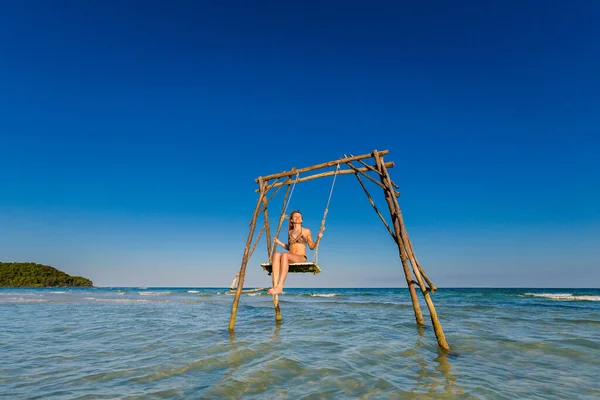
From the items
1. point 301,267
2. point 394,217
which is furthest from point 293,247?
point 394,217

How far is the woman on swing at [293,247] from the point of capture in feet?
26.7

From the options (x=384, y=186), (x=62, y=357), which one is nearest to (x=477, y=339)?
(x=384, y=186)

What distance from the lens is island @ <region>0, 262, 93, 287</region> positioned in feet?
263

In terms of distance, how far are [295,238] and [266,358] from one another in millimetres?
3450

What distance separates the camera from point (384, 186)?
27.7 ft

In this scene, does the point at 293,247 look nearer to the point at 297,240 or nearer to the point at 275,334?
the point at 297,240

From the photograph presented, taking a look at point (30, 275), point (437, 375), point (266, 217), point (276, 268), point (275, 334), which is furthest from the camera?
point (30, 275)

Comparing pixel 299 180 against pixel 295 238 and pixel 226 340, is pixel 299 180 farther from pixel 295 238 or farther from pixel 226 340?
pixel 226 340

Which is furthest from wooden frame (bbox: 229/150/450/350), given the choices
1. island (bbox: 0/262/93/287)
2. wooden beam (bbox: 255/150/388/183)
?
island (bbox: 0/262/93/287)

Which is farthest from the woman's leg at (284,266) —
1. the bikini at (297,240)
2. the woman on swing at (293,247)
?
the bikini at (297,240)

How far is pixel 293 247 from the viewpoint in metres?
8.66

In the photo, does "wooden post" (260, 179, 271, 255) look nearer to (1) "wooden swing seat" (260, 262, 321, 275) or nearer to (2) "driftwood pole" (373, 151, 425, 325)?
(1) "wooden swing seat" (260, 262, 321, 275)

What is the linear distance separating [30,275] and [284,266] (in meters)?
101

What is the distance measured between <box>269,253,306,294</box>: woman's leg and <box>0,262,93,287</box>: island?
326 ft
